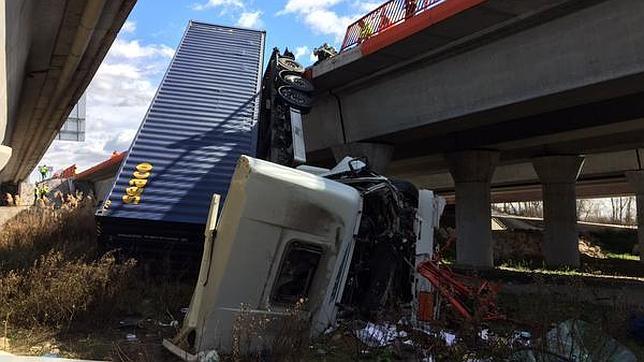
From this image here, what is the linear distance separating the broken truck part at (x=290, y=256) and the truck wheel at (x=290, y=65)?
9.13m

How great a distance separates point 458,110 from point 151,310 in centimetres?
817

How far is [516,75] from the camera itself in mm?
11898

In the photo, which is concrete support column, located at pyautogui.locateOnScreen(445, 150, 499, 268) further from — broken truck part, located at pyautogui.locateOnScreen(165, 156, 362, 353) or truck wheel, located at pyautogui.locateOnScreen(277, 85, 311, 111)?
broken truck part, located at pyautogui.locateOnScreen(165, 156, 362, 353)

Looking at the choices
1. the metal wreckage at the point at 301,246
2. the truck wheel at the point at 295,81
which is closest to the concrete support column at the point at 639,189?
the truck wheel at the point at 295,81

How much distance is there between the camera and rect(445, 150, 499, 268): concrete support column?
66.7 feet

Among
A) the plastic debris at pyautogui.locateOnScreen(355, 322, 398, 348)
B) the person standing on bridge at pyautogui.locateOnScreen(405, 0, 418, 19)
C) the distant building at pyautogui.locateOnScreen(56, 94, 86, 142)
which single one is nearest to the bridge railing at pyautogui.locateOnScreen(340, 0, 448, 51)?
the person standing on bridge at pyautogui.locateOnScreen(405, 0, 418, 19)

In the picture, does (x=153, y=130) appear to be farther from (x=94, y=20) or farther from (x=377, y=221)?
(x=377, y=221)

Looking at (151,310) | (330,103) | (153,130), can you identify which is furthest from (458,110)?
(151,310)

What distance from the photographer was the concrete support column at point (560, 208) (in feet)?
73.0

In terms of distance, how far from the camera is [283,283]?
6.35 metres

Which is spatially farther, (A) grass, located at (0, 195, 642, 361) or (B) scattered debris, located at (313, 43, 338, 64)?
(B) scattered debris, located at (313, 43, 338, 64)

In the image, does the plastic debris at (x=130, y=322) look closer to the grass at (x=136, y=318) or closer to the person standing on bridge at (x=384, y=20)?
the grass at (x=136, y=318)

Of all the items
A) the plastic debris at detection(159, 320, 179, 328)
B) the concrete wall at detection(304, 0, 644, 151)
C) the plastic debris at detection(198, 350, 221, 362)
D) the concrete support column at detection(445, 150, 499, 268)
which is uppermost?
the concrete wall at detection(304, 0, 644, 151)

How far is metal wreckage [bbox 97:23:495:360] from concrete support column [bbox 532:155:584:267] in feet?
51.0
